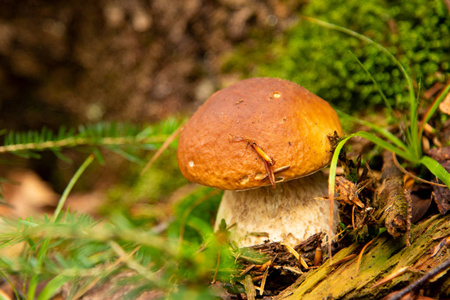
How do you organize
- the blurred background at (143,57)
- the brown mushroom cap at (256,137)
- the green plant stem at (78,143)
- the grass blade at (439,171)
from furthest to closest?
the blurred background at (143,57), the green plant stem at (78,143), the brown mushroom cap at (256,137), the grass blade at (439,171)

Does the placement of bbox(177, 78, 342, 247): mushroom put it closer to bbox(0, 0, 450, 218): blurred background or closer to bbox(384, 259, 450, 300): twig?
bbox(384, 259, 450, 300): twig

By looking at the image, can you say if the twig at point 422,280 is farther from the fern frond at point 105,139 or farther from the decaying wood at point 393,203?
the fern frond at point 105,139

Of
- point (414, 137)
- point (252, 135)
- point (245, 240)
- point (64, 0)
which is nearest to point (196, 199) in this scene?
point (245, 240)

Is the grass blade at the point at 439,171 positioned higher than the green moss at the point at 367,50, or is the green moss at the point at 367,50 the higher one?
the green moss at the point at 367,50

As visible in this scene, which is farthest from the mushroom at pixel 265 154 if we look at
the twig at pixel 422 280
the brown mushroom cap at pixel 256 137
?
the twig at pixel 422 280

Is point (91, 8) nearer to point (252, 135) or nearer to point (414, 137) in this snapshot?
point (252, 135)

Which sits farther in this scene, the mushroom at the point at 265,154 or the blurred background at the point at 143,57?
the blurred background at the point at 143,57

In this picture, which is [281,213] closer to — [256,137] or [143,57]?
[256,137]
